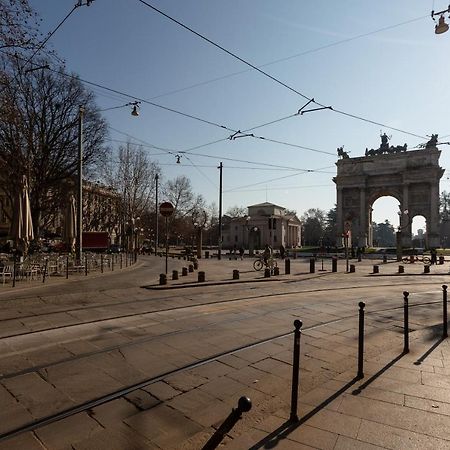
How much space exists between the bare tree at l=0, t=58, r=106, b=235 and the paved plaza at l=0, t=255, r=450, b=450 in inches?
756

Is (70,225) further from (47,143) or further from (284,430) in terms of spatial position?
(284,430)

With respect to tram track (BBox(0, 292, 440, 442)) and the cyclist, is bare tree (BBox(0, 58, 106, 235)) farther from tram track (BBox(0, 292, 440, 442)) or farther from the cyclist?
tram track (BBox(0, 292, 440, 442))

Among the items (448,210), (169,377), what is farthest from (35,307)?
(448,210)

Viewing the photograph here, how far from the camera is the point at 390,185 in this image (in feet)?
261

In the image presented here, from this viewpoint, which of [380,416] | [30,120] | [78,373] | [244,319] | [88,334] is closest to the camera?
[380,416]

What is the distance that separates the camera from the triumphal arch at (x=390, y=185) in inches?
2970

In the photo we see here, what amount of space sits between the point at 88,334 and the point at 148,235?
79683 millimetres

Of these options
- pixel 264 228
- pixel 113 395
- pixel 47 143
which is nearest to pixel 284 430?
pixel 113 395

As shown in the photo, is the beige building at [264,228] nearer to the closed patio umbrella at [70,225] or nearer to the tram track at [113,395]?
the closed patio umbrella at [70,225]

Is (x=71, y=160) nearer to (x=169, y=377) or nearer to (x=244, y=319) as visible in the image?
(x=244, y=319)

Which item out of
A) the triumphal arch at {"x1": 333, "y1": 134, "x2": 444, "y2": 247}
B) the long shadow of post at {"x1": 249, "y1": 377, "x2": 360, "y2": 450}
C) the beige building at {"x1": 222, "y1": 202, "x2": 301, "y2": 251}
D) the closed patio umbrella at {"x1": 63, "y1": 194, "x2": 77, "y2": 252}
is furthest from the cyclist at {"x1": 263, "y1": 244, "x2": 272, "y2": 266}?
the beige building at {"x1": 222, "y1": 202, "x2": 301, "y2": 251}

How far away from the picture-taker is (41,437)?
3895 millimetres

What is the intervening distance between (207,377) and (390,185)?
80.5 m

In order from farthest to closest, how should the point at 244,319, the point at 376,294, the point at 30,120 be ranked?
the point at 30,120 < the point at 376,294 < the point at 244,319
